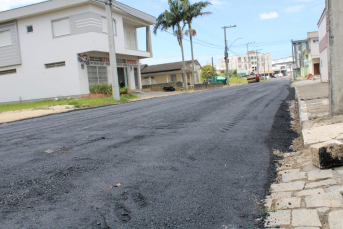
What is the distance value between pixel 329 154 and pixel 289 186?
0.68 meters

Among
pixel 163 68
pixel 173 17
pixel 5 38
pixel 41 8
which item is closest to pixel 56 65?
pixel 41 8

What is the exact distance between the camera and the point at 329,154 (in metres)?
3.72

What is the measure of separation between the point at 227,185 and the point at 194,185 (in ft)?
1.26

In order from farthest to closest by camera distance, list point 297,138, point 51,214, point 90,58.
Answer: point 90,58 < point 297,138 < point 51,214

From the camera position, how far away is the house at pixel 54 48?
2253 centimetres

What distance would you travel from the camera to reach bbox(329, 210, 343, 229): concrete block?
8.11 feet

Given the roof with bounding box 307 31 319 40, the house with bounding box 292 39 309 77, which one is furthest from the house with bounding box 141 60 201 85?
the house with bounding box 292 39 309 77

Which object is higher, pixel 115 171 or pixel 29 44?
Answer: pixel 29 44

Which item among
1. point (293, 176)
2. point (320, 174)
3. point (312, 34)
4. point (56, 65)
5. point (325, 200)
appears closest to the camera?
point (325, 200)

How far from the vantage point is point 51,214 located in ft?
9.45

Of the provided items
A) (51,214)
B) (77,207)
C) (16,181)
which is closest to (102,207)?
(77,207)

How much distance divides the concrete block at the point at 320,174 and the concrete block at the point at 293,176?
3.2 inches

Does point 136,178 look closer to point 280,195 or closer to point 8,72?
point 280,195

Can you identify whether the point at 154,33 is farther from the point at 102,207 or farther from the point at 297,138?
the point at 102,207
